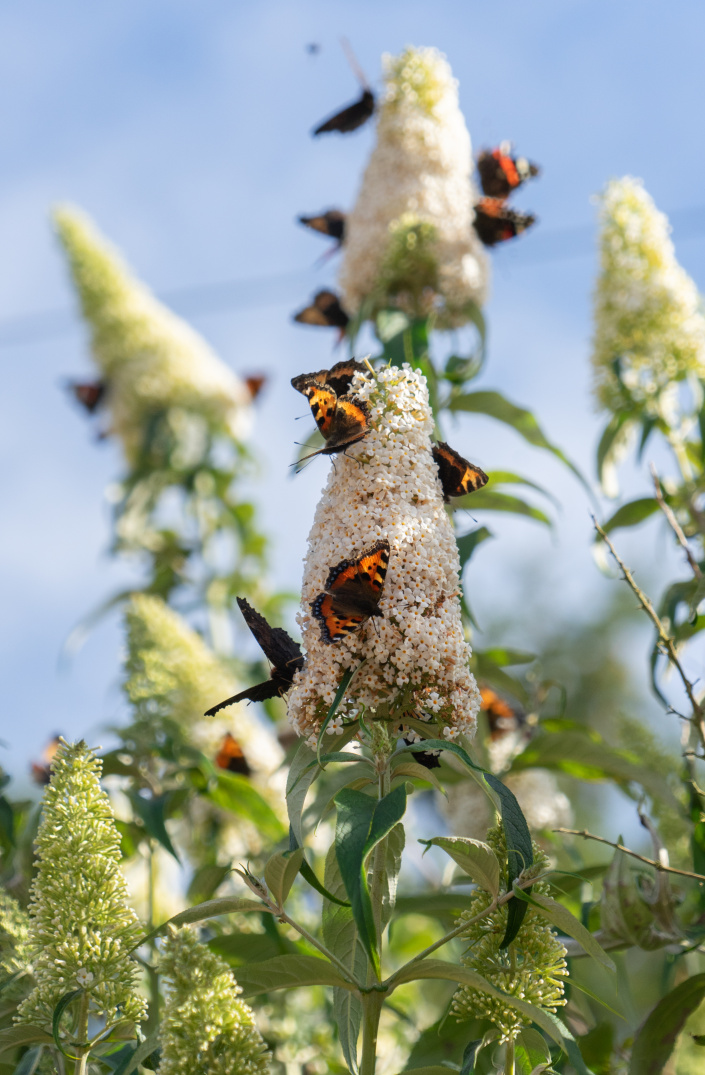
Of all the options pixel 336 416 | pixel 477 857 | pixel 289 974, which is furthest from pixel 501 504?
pixel 289 974

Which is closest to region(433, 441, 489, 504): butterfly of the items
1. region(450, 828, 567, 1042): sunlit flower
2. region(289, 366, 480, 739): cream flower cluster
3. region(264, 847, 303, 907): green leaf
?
region(289, 366, 480, 739): cream flower cluster

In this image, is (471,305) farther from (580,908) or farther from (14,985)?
(14,985)

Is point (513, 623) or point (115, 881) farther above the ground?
point (513, 623)

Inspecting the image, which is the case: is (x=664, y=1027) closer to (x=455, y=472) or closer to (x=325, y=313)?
(x=455, y=472)

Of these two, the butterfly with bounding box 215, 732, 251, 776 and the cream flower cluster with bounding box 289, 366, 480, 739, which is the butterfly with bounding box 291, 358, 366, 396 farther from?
the butterfly with bounding box 215, 732, 251, 776

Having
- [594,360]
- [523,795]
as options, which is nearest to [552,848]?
[523,795]

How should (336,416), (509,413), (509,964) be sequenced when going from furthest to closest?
1. (509,413)
2. (336,416)
3. (509,964)
